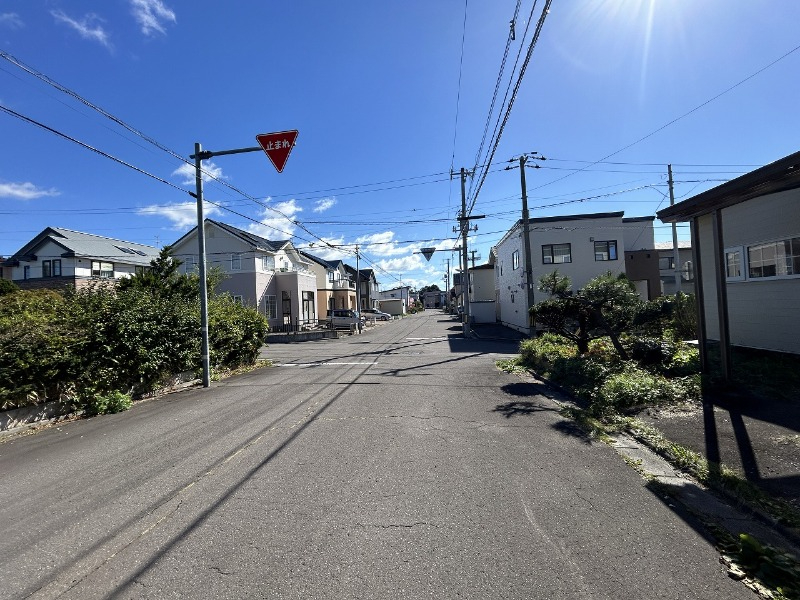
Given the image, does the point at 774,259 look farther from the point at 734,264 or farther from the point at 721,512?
the point at 721,512

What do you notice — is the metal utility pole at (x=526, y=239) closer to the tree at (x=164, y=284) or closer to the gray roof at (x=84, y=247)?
the tree at (x=164, y=284)

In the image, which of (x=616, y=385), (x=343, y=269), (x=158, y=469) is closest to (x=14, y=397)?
(x=158, y=469)

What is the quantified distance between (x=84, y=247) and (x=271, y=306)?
1452 centimetres

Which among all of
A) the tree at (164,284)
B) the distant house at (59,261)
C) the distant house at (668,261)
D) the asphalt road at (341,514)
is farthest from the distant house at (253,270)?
the distant house at (668,261)

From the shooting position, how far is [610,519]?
3.38 meters

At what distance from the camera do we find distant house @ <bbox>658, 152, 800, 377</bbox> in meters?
7.03

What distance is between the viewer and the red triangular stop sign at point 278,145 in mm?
8742

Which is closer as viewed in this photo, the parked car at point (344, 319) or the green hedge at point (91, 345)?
the green hedge at point (91, 345)

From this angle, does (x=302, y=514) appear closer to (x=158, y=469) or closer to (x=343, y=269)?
(x=158, y=469)

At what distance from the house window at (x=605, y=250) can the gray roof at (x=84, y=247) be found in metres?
Answer: 34.0

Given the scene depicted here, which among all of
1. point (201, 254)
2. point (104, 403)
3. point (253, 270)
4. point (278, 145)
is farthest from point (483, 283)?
point (104, 403)

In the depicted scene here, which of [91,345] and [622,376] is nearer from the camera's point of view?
[91,345]

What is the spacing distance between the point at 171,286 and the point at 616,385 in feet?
46.9

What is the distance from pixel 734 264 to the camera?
1023 cm
